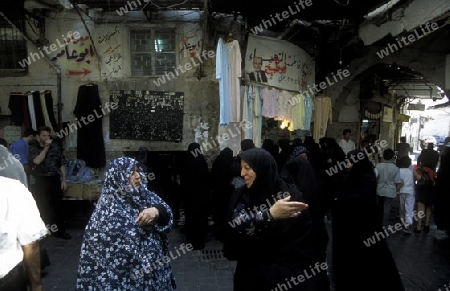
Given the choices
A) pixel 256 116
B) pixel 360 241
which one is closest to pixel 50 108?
pixel 256 116

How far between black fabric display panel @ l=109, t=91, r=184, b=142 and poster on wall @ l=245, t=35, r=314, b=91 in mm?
1933

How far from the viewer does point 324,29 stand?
920 centimetres

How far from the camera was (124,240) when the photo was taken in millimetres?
2564

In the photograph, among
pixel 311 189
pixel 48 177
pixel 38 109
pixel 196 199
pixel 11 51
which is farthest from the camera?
pixel 11 51

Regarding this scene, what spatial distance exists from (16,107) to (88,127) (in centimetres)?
166

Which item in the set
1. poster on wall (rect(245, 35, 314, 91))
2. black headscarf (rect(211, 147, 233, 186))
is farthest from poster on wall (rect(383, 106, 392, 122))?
black headscarf (rect(211, 147, 233, 186))

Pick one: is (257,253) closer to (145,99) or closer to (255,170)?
(255,170)

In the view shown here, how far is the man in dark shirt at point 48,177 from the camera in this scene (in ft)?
19.1

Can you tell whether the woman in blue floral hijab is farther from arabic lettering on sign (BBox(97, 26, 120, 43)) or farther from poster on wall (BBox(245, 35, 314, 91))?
arabic lettering on sign (BBox(97, 26, 120, 43))

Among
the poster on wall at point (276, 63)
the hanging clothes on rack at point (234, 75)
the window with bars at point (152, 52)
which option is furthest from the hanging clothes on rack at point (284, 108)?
the window with bars at point (152, 52)

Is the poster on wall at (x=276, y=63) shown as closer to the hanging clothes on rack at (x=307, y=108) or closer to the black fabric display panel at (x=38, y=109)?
the hanging clothes on rack at (x=307, y=108)

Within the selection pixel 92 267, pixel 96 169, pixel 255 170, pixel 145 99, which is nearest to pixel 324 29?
pixel 145 99

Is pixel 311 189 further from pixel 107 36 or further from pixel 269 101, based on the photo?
pixel 107 36

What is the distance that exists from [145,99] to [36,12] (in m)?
3.17
